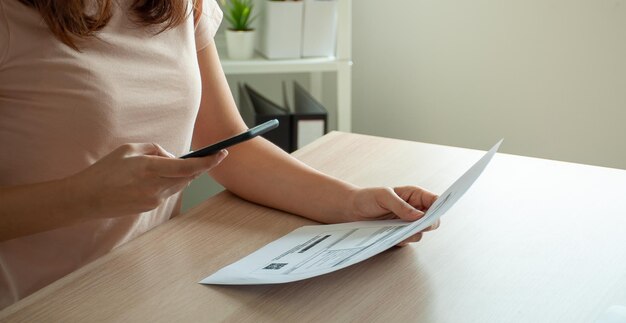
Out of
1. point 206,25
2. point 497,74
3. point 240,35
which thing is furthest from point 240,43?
point 206,25

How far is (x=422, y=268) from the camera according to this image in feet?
3.18

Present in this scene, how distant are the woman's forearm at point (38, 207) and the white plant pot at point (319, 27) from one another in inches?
55.2

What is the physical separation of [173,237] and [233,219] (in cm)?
10

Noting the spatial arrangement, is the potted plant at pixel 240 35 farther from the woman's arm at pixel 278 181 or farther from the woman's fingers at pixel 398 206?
the woman's fingers at pixel 398 206

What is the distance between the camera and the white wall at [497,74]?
7.02 feet

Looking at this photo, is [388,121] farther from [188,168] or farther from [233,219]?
[188,168]

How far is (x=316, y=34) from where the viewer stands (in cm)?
227

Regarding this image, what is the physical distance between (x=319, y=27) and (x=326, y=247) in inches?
53.8

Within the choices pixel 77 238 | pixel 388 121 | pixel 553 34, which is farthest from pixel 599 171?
pixel 388 121

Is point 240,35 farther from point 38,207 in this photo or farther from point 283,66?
point 38,207

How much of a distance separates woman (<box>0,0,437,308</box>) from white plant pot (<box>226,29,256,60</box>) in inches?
39.9

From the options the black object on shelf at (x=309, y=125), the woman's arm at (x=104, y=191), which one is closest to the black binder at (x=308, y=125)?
the black object on shelf at (x=309, y=125)

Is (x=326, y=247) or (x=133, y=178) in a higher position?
(x=133, y=178)

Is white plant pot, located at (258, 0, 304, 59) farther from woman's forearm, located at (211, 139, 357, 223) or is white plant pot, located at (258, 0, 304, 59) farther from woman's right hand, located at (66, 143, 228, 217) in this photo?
woman's right hand, located at (66, 143, 228, 217)
